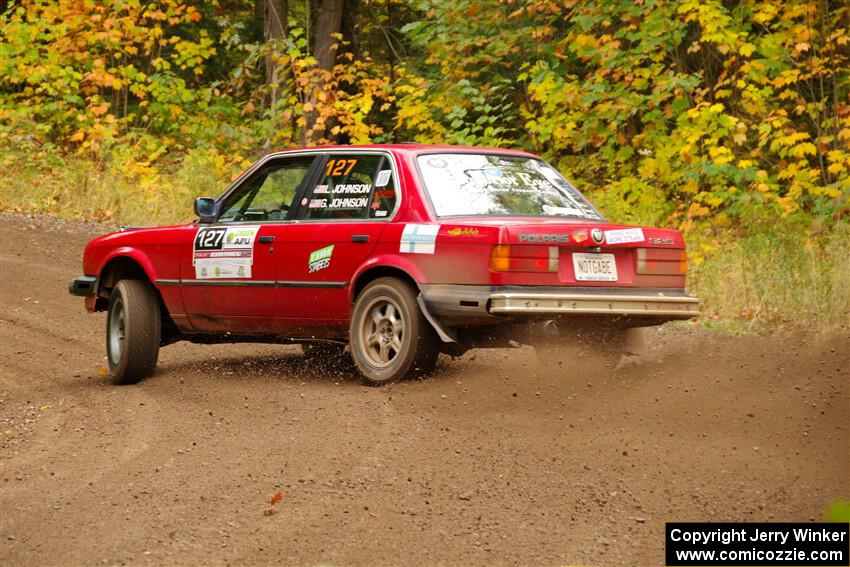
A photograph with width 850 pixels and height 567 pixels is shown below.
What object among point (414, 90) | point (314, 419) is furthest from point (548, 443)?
point (414, 90)

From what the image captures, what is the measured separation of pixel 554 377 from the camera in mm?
8195

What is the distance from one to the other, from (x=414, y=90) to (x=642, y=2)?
4.28m

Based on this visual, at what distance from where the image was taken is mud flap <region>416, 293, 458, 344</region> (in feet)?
25.1

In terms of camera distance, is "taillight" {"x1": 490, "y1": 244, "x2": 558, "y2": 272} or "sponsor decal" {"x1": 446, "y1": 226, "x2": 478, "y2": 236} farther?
"sponsor decal" {"x1": 446, "y1": 226, "x2": 478, "y2": 236}

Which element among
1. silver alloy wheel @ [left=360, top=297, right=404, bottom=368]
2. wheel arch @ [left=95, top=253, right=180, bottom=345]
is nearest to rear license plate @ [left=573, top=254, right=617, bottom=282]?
silver alloy wheel @ [left=360, top=297, right=404, bottom=368]

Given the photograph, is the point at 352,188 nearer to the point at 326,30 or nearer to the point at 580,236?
the point at 580,236

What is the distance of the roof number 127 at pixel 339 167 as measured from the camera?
8570 millimetres

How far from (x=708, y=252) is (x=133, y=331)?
24.1 feet

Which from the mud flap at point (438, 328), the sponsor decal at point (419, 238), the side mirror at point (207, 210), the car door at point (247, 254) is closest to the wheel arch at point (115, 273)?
the car door at point (247, 254)

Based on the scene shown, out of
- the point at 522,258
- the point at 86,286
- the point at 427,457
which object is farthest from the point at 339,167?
the point at 427,457

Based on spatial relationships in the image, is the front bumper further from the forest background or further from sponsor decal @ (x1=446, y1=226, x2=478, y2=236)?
the forest background

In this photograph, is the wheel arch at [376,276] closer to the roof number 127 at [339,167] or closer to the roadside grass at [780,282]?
the roof number 127 at [339,167]

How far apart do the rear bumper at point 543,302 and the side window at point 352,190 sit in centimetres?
86

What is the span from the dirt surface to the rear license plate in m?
0.74
